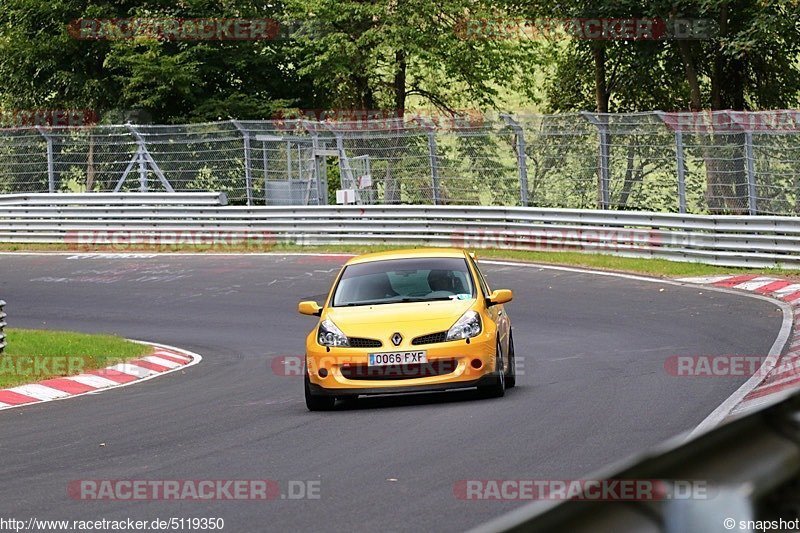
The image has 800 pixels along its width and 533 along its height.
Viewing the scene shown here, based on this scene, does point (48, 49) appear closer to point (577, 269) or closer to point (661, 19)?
point (661, 19)

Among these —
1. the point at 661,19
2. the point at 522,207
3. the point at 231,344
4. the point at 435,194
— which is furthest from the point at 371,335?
the point at 661,19

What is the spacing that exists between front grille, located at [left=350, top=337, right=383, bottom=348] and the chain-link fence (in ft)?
41.0

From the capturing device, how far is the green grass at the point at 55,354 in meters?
14.9

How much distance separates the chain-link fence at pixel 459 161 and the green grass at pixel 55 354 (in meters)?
11.2

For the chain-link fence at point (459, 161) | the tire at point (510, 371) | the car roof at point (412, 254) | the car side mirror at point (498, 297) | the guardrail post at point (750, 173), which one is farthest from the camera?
the chain-link fence at point (459, 161)

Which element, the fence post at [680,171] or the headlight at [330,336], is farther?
the fence post at [680,171]

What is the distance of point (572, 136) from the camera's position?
26875 millimetres

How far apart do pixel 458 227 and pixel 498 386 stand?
16.6 metres

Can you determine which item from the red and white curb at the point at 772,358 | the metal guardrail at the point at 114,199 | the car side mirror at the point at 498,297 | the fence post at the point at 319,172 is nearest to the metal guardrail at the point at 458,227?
the metal guardrail at the point at 114,199

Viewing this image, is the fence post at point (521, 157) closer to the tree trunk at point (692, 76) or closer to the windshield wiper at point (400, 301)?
the tree trunk at point (692, 76)

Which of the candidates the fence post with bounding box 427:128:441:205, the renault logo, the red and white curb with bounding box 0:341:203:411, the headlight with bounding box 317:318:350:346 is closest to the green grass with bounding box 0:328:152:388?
the red and white curb with bounding box 0:341:203:411

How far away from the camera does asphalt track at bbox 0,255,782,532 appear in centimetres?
736

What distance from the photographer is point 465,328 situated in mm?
11469

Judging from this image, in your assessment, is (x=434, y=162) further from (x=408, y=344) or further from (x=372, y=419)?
(x=372, y=419)
